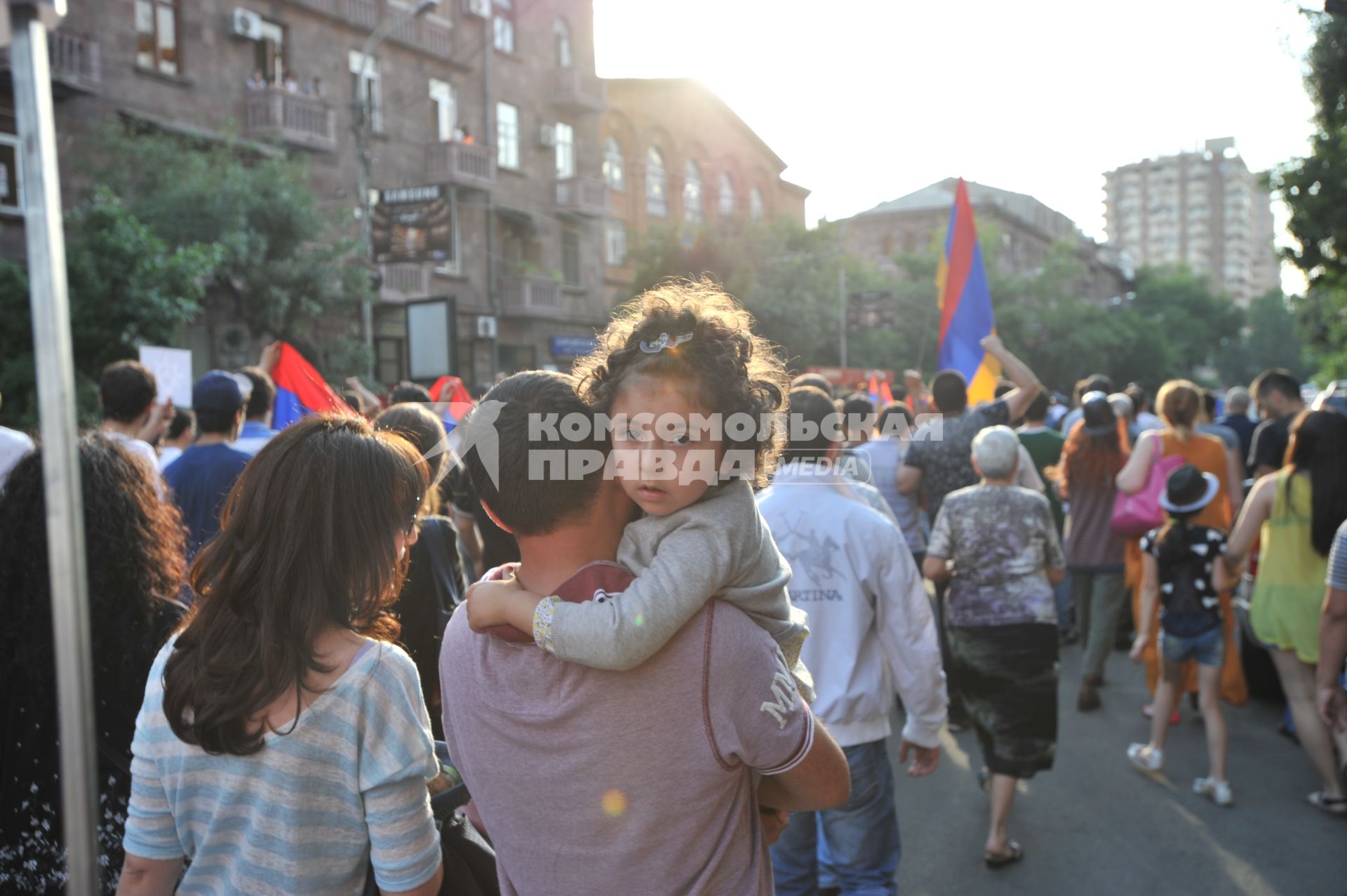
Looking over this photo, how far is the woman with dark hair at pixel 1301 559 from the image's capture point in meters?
4.70

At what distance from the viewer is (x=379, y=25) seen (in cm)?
2283

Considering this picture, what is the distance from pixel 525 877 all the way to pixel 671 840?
0.97 ft

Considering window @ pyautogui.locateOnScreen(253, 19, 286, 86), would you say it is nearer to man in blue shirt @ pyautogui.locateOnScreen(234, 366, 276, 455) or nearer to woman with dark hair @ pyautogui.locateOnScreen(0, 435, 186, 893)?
man in blue shirt @ pyautogui.locateOnScreen(234, 366, 276, 455)

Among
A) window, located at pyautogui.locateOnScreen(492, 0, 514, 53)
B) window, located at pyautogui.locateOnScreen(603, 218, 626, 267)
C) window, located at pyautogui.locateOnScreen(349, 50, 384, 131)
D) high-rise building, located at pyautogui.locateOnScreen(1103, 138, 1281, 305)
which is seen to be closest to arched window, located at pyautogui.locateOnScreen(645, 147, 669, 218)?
window, located at pyautogui.locateOnScreen(603, 218, 626, 267)

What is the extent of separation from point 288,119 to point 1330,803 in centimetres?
2013

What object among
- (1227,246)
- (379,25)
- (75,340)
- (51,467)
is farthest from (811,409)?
(1227,246)

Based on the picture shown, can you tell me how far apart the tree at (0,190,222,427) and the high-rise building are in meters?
153

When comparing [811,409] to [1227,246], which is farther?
[1227,246]

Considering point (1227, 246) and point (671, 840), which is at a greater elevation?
point (1227, 246)

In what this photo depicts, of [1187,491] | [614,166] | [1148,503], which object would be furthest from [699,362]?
[614,166]

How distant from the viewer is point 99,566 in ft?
7.59

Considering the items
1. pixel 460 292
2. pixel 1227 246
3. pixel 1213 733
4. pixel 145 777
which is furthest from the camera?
pixel 1227 246

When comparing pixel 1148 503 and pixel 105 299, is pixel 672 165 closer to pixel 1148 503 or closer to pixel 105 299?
pixel 105 299

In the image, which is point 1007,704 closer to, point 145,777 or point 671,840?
point 671,840
